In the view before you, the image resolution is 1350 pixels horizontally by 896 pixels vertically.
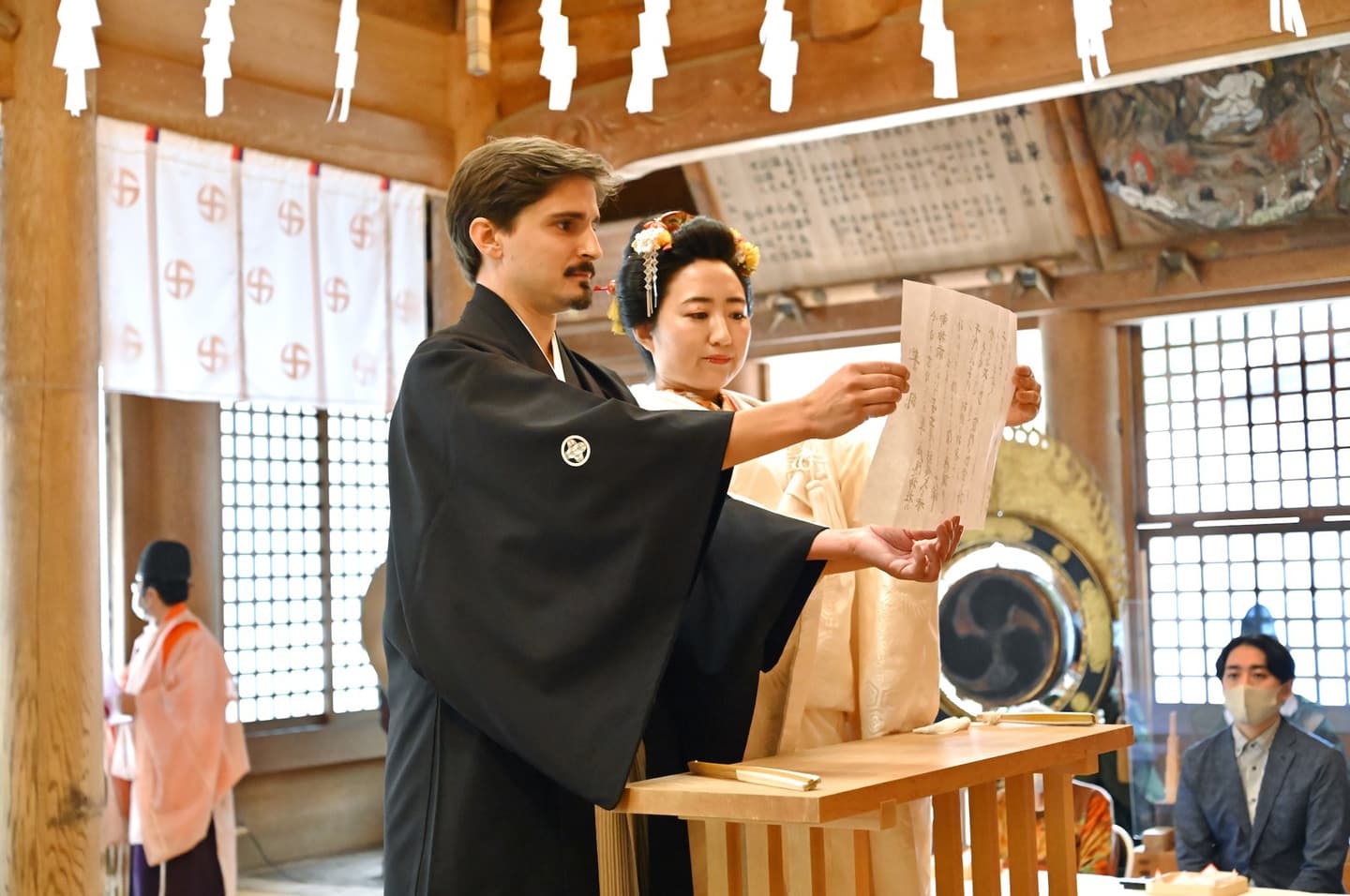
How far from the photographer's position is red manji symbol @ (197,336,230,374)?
5445 mm

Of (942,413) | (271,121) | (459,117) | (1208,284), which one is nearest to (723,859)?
(942,413)

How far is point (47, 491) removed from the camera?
4891 mm

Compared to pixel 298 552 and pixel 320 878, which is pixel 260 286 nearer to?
pixel 298 552

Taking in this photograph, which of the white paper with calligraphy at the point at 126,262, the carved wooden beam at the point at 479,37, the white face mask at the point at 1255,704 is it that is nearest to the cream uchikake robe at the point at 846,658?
the carved wooden beam at the point at 479,37

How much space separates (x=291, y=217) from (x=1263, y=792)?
4.05m

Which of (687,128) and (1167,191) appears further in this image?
(1167,191)

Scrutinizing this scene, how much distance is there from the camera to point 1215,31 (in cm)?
474

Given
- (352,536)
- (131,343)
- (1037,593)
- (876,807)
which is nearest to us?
(876,807)

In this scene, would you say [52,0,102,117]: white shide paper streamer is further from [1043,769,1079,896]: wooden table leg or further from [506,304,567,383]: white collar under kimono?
[1043,769,1079,896]: wooden table leg

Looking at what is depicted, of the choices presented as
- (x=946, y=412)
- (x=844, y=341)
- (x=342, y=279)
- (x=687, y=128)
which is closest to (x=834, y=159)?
(x=844, y=341)

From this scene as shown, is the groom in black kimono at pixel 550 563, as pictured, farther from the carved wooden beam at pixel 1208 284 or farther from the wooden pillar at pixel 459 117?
the carved wooden beam at pixel 1208 284

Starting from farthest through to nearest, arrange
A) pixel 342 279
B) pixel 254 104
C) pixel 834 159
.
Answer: pixel 834 159 < pixel 342 279 < pixel 254 104

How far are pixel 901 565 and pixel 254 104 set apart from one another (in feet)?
13.4

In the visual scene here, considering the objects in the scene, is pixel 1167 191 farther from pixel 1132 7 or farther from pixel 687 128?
pixel 687 128
